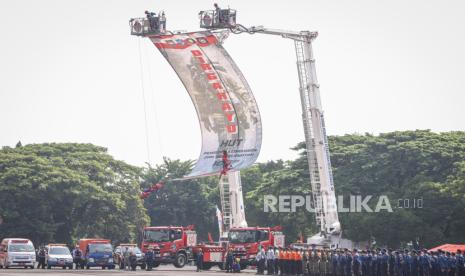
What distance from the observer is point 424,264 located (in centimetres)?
3900

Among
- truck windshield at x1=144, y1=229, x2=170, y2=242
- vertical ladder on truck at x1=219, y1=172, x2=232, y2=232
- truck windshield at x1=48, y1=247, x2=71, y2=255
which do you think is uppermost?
vertical ladder on truck at x1=219, y1=172, x2=232, y2=232

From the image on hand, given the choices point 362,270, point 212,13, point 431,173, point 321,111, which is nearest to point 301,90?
point 321,111

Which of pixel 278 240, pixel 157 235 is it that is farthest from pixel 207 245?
pixel 278 240

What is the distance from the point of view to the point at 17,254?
49469 mm

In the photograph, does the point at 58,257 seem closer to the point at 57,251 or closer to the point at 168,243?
the point at 57,251

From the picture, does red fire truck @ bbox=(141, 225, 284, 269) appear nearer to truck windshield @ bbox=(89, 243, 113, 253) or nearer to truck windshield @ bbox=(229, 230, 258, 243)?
truck windshield @ bbox=(229, 230, 258, 243)

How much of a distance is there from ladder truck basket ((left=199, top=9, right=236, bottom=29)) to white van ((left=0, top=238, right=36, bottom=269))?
14.3 metres

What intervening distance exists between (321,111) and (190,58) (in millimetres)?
7628

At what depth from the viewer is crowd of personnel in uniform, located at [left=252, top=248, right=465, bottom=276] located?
38375 millimetres

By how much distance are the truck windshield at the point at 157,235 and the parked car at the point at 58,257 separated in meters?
4.12

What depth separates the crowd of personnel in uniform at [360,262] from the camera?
38.4 m

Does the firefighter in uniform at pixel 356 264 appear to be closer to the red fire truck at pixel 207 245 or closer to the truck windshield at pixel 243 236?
the red fire truck at pixel 207 245

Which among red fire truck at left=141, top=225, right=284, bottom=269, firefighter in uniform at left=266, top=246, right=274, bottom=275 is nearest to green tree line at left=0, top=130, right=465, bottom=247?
red fire truck at left=141, top=225, right=284, bottom=269

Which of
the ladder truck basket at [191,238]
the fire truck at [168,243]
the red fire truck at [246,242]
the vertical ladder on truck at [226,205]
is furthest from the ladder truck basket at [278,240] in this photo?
the fire truck at [168,243]
